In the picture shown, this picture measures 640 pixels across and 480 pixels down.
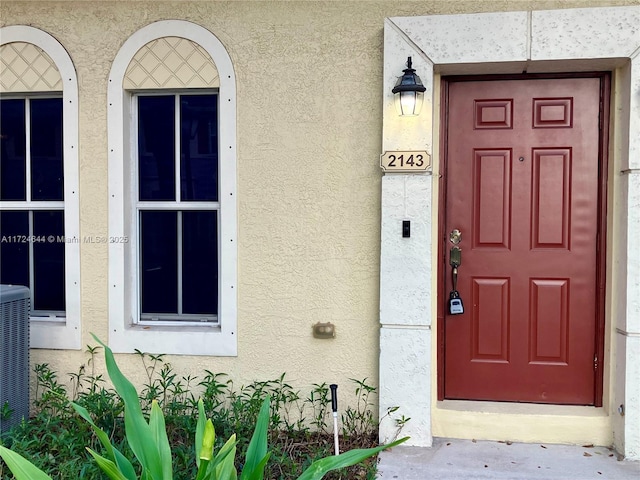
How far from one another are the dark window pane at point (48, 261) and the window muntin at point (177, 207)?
0.64m

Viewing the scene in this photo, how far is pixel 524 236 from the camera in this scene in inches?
146

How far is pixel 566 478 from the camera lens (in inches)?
125

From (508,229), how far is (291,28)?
6.65 ft

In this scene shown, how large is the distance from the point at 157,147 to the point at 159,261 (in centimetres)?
85

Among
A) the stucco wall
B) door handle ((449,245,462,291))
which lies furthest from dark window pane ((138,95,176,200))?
door handle ((449,245,462,291))

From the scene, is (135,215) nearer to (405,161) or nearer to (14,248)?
→ (14,248)

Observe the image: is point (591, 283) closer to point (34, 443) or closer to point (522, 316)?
point (522, 316)

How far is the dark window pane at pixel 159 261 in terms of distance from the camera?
4.02m

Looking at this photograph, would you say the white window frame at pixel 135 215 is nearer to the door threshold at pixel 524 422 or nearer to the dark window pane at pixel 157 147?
the dark window pane at pixel 157 147

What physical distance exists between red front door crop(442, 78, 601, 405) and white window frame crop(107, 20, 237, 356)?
1515 millimetres

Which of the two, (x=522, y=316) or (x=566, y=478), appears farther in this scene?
(x=522, y=316)

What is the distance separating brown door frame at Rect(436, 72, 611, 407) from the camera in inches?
142

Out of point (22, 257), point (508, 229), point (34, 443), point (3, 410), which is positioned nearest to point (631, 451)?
point (508, 229)

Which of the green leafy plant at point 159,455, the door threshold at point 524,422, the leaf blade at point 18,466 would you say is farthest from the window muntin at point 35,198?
the door threshold at point 524,422
